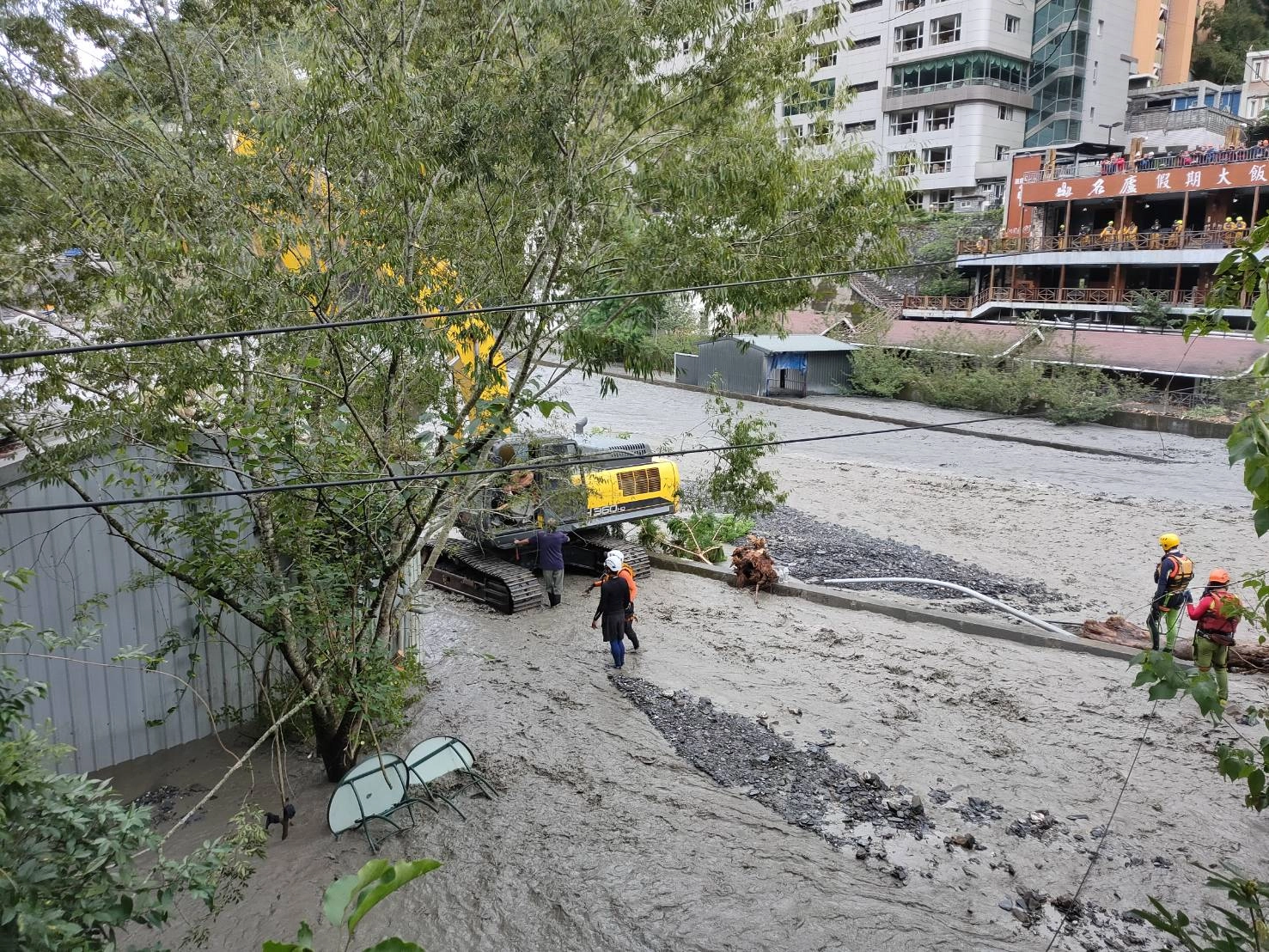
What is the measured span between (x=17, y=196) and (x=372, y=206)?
3709 millimetres

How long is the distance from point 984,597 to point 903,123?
39.3m

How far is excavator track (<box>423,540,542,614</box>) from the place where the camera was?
46.3ft

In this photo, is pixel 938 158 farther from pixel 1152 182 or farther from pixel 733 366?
pixel 733 366

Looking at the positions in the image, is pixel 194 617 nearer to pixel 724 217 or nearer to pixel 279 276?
pixel 279 276

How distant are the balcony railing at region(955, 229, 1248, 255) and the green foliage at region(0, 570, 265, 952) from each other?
31.2 metres

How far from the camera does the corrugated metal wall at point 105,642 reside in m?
8.01

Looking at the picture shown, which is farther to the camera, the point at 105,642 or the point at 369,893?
the point at 105,642

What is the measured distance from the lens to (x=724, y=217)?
8.84 m

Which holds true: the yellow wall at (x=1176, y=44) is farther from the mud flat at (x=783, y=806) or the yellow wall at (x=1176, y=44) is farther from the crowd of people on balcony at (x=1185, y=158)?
the mud flat at (x=783, y=806)

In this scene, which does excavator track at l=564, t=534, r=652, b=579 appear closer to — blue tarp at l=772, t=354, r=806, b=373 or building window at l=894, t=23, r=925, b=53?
blue tarp at l=772, t=354, r=806, b=373

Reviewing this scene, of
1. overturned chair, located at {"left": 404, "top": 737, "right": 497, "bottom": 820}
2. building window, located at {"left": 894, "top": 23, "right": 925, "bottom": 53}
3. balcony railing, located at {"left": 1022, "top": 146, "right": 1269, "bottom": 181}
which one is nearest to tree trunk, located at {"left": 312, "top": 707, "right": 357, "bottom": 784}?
overturned chair, located at {"left": 404, "top": 737, "right": 497, "bottom": 820}

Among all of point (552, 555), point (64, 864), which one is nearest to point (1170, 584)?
point (552, 555)

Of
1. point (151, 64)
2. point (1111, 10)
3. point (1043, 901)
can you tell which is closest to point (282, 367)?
point (151, 64)

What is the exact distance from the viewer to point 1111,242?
3238cm
